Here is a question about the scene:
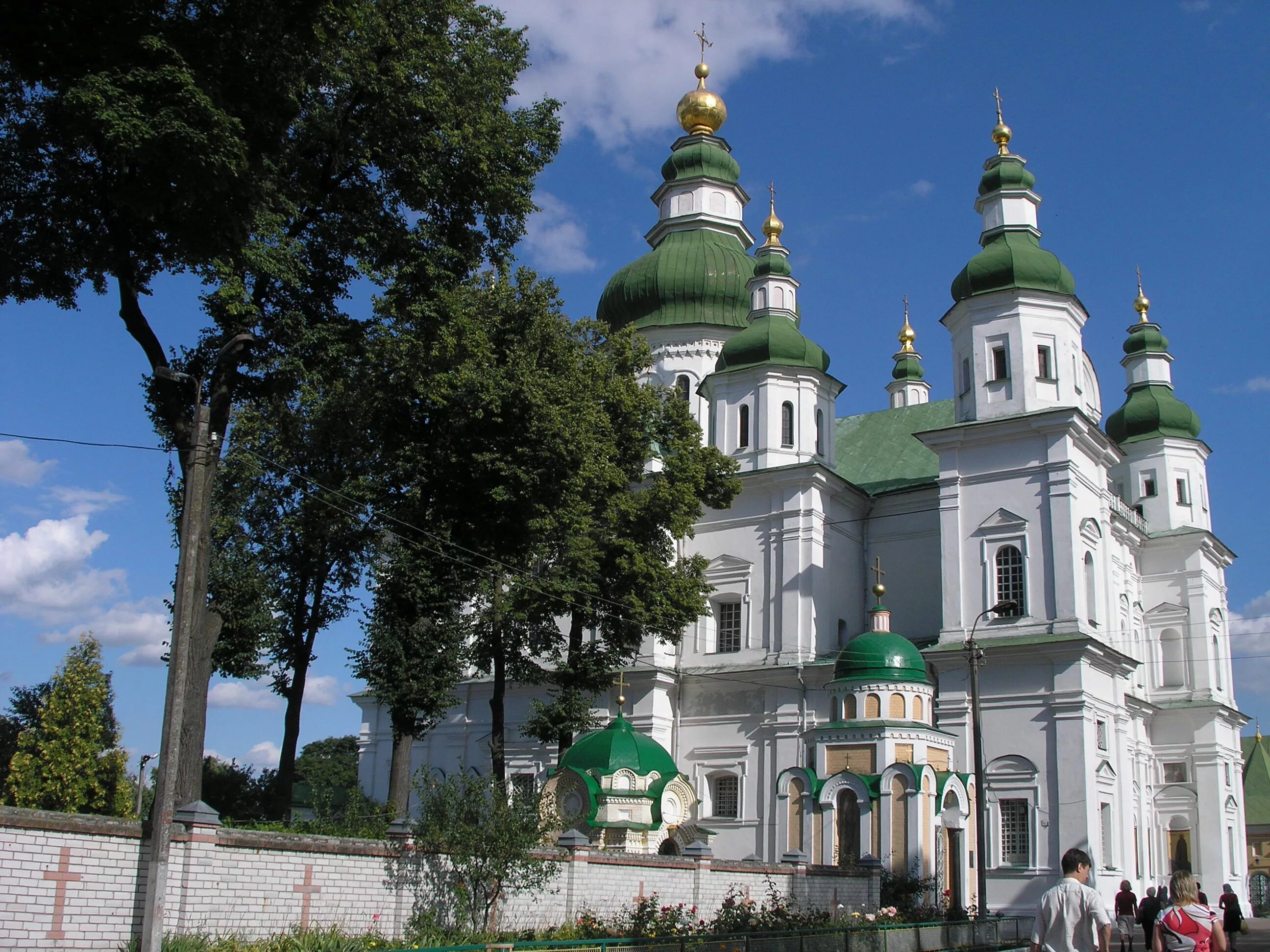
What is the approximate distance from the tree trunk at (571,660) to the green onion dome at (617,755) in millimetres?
722

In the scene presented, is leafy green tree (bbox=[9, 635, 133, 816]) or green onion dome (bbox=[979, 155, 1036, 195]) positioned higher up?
green onion dome (bbox=[979, 155, 1036, 195])

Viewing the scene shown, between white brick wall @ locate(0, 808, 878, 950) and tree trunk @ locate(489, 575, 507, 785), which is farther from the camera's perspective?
tree trunk @ locate(489, 575, 507, 785)

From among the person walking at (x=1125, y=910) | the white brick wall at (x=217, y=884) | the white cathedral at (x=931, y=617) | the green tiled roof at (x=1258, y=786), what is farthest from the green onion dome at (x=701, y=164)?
the green tiled roof at (x=1258, y=786)

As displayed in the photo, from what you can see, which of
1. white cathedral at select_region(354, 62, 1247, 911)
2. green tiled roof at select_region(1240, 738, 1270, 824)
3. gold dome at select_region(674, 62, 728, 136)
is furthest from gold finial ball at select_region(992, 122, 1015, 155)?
green tiled roof at select_region(1240, 738, 1270, 824)

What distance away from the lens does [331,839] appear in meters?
13.3

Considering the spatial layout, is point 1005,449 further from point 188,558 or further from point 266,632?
point 188,558

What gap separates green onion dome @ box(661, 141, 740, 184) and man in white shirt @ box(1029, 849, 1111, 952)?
119 feet

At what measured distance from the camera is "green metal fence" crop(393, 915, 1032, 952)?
11.1 m

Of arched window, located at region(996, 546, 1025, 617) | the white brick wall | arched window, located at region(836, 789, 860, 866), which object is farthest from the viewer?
arched window, located at region(996, 546, 1025, 617)

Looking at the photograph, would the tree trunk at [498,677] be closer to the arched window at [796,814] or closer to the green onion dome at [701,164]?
the arched window at [796,814]

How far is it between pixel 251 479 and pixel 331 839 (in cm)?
1401

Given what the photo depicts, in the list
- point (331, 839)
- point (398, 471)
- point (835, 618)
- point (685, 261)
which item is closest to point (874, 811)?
point (835, 618)

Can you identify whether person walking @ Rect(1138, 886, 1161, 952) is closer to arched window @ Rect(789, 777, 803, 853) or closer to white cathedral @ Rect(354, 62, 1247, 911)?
white cathedral @ Rect(354, 62, 1247, 911)

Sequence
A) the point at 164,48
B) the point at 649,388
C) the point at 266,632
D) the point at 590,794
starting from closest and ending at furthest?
1. the point at 164,48
2. the point at 590,794
3. the point at 266,632
4. the point at 649,388
